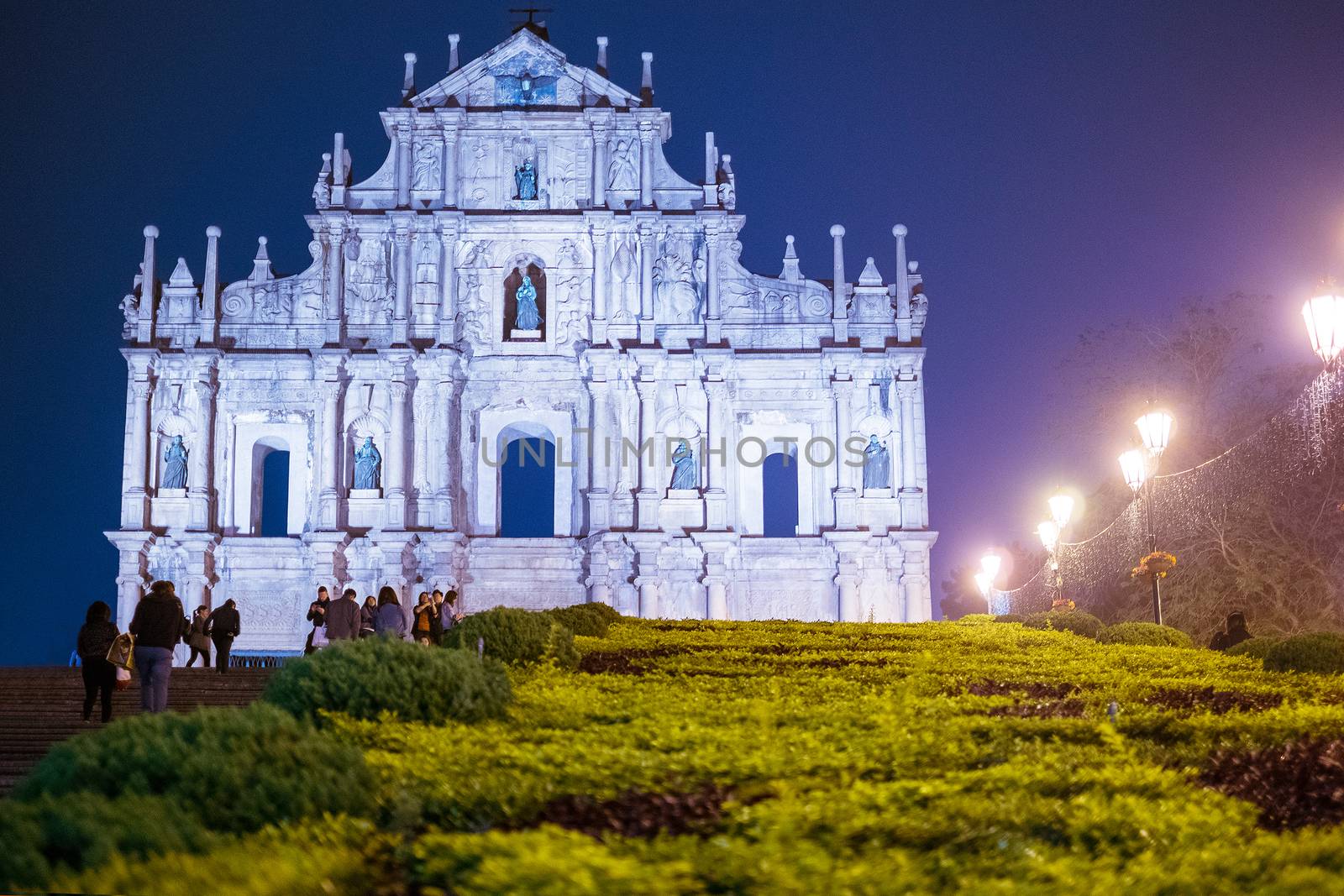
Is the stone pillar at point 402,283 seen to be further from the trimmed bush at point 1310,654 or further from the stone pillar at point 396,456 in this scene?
the trimmed bush at point 1310,654

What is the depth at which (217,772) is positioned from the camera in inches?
284

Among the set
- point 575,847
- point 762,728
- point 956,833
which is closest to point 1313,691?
point 762,728

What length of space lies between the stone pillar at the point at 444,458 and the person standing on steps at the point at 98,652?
2176 cm

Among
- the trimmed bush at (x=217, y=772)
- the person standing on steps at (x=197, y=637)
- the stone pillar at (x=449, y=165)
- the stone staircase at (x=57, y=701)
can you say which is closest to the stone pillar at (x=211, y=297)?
the stone pillar at (x=449, y=165)

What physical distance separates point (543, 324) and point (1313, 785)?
113 feet

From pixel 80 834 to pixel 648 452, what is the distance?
33.3 metres

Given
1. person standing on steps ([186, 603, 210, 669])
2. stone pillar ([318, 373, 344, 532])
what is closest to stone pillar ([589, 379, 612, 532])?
stone pillar ([318, 373, 344, 532])

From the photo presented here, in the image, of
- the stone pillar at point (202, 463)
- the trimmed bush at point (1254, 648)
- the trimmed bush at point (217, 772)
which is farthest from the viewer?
the stone pillar at point (202, 463)

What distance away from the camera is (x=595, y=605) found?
25.7 metres

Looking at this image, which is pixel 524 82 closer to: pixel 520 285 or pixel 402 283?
Answer: pixel 520 285

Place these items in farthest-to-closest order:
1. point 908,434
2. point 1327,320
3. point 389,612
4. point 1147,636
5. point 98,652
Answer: point 908,434
point 389,612
point 1147,636
point 98,652
point 1327,320

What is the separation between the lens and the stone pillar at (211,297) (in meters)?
40.0

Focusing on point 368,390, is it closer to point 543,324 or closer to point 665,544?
point 543,324

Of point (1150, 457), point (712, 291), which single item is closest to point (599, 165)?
point (712, 291)
